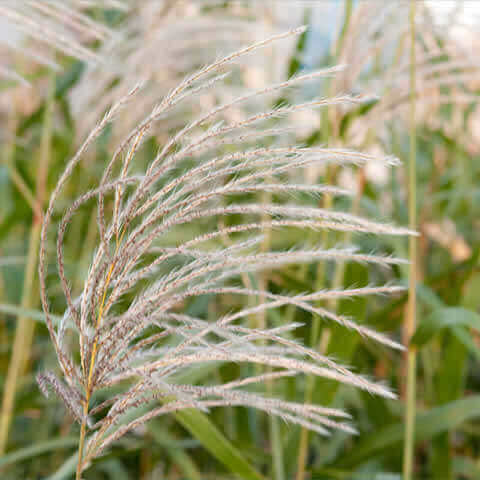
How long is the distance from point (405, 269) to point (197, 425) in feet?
1.90

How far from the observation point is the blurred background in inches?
32.2

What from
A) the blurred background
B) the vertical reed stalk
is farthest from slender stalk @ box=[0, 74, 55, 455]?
the vertical reed stalk

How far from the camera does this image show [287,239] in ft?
3.83

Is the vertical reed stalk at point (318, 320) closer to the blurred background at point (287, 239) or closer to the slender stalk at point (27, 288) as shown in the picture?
the blurred background at point (287, 239)

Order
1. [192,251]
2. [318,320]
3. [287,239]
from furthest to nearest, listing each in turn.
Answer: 1. [287,239]
2. [318,320]
3. [192,251]

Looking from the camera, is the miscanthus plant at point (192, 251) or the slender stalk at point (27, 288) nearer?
the miscanthus plant at point (192, 251)

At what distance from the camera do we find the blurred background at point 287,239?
817 mm

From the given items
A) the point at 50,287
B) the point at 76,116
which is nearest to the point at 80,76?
the point at 76,116

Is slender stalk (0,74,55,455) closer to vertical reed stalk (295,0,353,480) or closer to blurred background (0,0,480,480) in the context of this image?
blurred background (0,0,480,480)

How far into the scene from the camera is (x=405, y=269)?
104 centimetres

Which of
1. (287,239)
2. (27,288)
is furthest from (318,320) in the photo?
(27,288)

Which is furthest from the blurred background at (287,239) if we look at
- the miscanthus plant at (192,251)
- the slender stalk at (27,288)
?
the miscanthus plant at (192,251)

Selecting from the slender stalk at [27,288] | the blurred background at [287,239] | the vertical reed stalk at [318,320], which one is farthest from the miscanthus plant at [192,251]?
the slender stalk at [27,288]

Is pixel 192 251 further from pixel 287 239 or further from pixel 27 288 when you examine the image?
pixel 287 239
